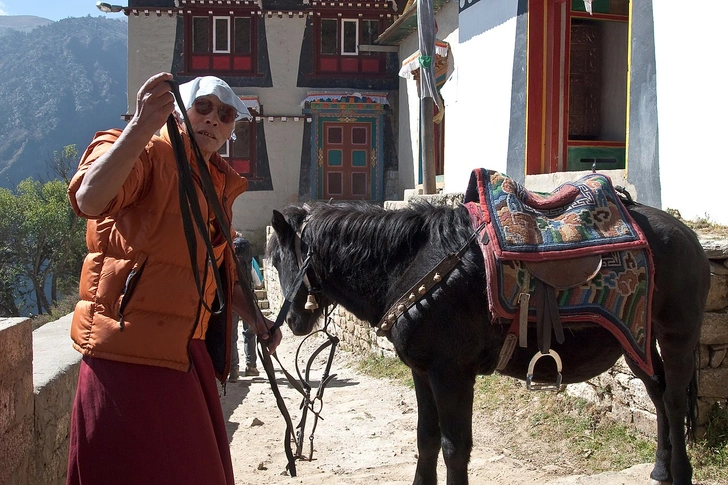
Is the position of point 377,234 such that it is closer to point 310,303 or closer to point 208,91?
point 310,303

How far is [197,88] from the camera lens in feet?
6.65

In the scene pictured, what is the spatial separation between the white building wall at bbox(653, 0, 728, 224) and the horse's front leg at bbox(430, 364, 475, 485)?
2713 mm

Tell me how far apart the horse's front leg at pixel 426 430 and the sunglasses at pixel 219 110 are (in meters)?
1.50

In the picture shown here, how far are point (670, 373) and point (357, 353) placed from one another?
5044 millimetres

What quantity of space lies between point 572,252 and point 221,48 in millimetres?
15449

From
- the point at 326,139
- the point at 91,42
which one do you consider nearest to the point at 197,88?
the point at 326,139

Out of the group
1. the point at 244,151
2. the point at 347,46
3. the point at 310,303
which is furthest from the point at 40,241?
the point at 310,303

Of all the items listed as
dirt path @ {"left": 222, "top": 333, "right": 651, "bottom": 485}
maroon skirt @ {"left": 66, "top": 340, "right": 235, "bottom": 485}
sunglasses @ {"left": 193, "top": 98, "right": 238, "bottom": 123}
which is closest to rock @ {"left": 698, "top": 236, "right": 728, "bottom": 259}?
dirt path @ {"left": 222, "top": 333, "right": 651, "bottom": 485}

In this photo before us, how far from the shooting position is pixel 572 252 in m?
2.87

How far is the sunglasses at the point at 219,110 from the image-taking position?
2.04 meters

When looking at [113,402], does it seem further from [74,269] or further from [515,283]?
[74,269]


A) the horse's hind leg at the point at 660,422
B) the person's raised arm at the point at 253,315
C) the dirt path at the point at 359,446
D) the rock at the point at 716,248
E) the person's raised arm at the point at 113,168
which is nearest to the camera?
the person's raised arm at the point at 113,168

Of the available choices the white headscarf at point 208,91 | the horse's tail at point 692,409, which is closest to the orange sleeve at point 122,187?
the white headscarf at point 208,91

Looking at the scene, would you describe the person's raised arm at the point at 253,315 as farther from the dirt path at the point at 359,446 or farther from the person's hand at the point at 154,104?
the dirt path at the point at 359,446
